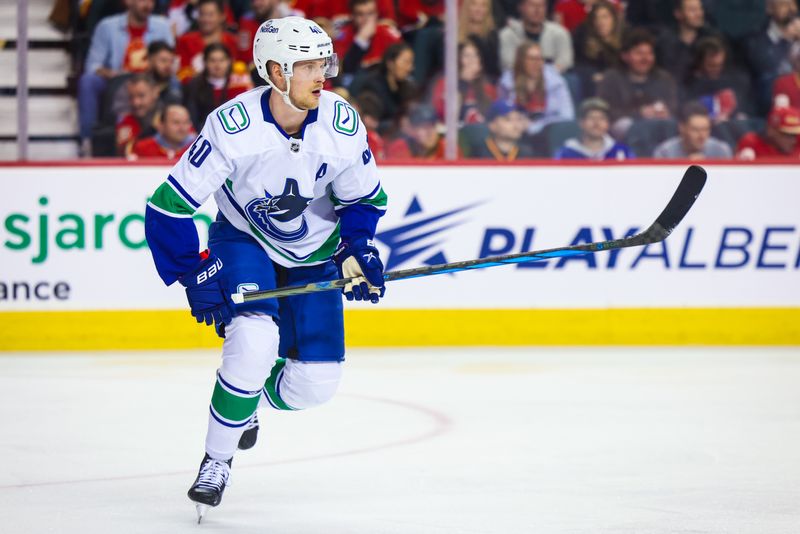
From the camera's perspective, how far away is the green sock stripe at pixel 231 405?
366 cm

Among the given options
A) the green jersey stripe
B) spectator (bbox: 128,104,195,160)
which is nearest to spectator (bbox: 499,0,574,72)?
spectator (bbox: 128,104,195,160)

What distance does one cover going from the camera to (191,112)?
7.25 meters

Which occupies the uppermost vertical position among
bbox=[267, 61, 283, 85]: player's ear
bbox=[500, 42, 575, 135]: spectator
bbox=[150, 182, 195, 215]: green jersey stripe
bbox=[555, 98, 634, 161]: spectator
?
bbox=[267, 61, 283, 85]: player's ear

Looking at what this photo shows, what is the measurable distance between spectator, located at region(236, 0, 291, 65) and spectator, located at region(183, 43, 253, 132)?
164 mm

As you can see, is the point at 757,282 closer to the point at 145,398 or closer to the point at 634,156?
the point at 634,156

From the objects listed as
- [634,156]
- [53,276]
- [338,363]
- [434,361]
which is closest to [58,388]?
[53,276]

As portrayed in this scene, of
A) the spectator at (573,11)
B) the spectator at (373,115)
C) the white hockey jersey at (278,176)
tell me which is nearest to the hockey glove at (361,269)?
the white hockey jersey at (278,176)

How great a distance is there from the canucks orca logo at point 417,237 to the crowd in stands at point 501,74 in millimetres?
336

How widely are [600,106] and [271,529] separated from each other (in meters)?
4.34

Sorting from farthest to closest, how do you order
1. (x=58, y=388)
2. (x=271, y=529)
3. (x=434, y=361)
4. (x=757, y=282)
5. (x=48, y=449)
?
1. (x=757, y=282)
2. (x=434, y=361)
3. (x=58, y=388)
4. (x=48, y=449)
5. (x=271, y=529)

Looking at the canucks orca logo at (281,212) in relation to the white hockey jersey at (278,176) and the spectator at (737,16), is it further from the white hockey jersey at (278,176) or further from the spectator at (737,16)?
the spectator at (737,16)

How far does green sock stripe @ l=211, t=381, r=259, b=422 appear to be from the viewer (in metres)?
3.66

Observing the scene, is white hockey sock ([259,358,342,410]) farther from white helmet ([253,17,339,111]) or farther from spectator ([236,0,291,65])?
spectator ([236,0,291,65])

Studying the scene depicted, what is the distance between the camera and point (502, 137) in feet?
24.1
